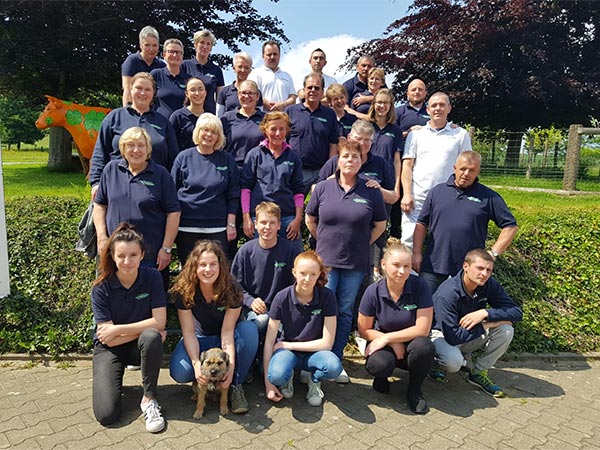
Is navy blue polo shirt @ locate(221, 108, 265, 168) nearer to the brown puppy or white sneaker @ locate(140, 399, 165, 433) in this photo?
the brown puppy

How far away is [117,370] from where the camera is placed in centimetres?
375

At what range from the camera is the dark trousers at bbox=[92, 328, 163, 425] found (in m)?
3.56

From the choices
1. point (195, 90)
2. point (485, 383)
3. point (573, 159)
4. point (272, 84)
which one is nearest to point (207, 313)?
point (195, 90)

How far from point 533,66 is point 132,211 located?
19.0 m

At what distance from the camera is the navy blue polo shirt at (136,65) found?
5.61 metres

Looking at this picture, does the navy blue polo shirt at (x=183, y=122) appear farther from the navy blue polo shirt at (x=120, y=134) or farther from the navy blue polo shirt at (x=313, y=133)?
the navy blue polo shirt at (x=313, y=133)

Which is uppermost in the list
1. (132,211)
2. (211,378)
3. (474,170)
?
(474,170)

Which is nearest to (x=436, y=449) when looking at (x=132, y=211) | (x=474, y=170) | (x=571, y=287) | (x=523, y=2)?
(x=474, y=170)

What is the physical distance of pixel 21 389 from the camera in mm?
4105

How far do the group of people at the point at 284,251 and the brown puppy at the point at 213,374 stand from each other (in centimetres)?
7

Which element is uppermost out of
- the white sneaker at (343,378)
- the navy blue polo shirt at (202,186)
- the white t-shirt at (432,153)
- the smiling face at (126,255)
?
the white t-shirt at (432,153)

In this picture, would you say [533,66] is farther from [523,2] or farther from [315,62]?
[315,62]

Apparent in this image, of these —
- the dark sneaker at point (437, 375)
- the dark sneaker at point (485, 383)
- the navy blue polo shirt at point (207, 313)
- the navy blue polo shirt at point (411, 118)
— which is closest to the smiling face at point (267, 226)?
the navy blue polo shirt at point (207, 313)

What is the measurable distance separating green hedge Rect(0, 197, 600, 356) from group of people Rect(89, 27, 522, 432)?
1419 millimetres
